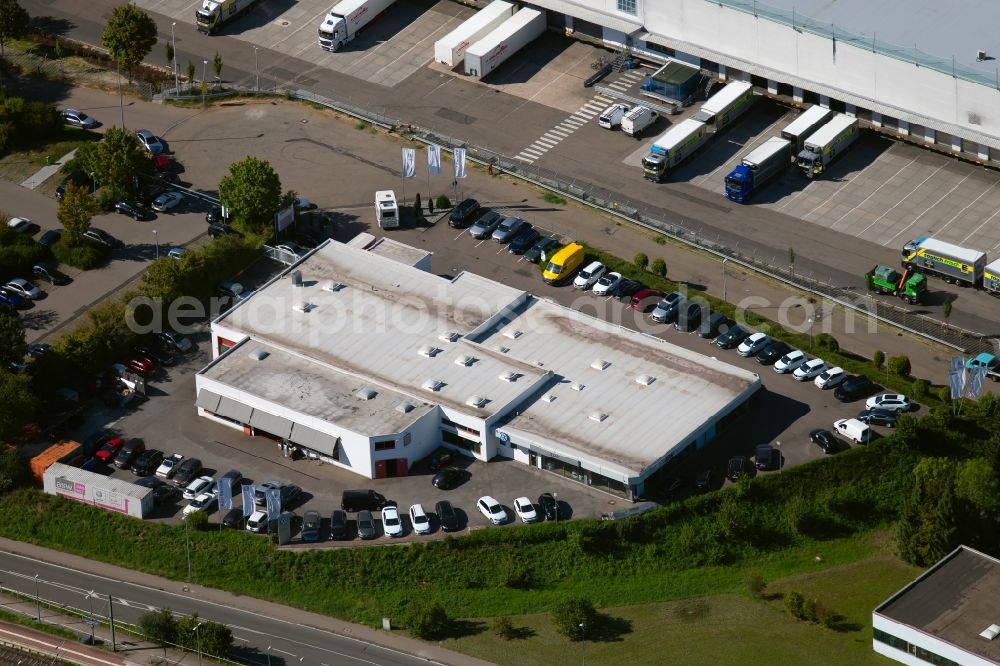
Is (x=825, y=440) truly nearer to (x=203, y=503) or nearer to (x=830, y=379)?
(x=830, y=379)

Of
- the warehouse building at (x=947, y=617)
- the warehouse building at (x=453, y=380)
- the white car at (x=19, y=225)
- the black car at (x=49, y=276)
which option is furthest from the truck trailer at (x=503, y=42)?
the warehouse building at (x=947, y=617)

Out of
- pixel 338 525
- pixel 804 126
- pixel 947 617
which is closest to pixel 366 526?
pixel 338 525

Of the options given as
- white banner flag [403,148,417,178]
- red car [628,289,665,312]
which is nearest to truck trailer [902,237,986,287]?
red car [628,289,665,312]

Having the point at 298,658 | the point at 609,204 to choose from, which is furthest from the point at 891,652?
the point at 609,204

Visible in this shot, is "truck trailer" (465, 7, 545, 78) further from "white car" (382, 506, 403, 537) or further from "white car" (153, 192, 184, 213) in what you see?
"white car" (382, 506, 403, 537)

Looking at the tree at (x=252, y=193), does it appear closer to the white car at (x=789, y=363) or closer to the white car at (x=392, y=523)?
the white car at (x=392, y=523)

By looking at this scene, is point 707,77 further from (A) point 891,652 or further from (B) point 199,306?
(A) point 891,652
